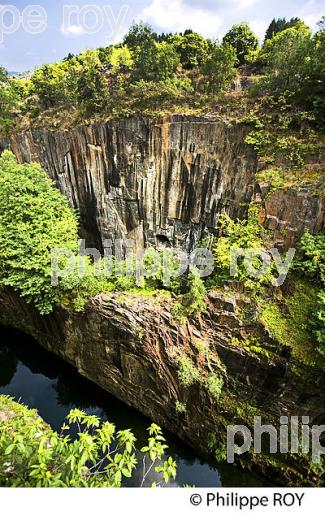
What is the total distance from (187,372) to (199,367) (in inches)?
17.4

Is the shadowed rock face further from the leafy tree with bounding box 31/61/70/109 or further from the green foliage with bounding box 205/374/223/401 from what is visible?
the green foliage with bounding box 205/374/223/401

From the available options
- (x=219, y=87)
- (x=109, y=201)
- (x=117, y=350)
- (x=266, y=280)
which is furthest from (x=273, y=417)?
(x=219, y=87)

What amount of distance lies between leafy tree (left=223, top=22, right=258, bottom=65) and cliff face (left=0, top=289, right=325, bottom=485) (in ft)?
60.8

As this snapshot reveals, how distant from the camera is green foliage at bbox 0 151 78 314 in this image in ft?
35.3

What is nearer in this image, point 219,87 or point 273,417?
point 273,417

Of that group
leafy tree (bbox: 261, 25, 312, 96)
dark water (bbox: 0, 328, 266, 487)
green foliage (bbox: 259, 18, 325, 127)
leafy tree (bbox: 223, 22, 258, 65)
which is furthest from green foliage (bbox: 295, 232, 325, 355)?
leafy tree (bbox: 223, 22, 258, 65)

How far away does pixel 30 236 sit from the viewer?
11.2m

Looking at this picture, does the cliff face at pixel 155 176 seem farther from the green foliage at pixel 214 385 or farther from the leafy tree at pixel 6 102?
the green foliage at pixel 214 385

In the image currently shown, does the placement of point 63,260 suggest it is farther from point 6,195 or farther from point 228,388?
point 228,388

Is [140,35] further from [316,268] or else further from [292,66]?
[316,268]

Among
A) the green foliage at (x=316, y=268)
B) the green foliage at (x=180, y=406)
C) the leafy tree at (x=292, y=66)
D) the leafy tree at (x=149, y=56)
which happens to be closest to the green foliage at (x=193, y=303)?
the green foliage at (x=180, y=406)

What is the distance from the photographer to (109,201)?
1473cm

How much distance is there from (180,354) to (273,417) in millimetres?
3205

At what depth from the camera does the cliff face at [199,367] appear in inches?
329
